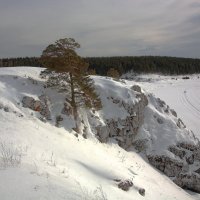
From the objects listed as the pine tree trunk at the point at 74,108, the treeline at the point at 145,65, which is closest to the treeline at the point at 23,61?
the treeline at the point at 145,65

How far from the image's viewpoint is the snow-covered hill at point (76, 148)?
356 inches

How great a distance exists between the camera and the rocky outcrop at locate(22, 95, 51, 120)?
23328mm

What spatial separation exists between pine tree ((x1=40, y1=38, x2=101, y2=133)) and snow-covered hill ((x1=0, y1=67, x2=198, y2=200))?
1.23 meters

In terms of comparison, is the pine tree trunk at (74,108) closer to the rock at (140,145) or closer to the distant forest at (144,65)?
the rock at (140,145)

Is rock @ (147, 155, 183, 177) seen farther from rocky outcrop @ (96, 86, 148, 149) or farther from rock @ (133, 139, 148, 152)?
rocky outcrop @ (96, 86, 148, 149)

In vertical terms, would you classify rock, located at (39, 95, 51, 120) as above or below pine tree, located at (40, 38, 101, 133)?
below

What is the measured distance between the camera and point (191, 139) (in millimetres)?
30547

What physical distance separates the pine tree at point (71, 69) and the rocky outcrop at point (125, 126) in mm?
3051

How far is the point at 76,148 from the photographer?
2042cm

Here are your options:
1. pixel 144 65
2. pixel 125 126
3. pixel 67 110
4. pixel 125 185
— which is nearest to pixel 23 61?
pixel 144 65

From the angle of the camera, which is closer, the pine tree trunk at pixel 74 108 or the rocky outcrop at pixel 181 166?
the pine tree trunk at pixel 74 108

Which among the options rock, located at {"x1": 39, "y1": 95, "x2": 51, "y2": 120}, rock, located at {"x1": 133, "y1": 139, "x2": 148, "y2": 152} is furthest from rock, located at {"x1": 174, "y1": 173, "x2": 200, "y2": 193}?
rock, located at {"x1": 39, "y1": 95, "x2": 51, "y2": 120}

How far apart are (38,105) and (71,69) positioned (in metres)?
3.60

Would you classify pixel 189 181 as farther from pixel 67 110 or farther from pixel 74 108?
pixel 67 110
